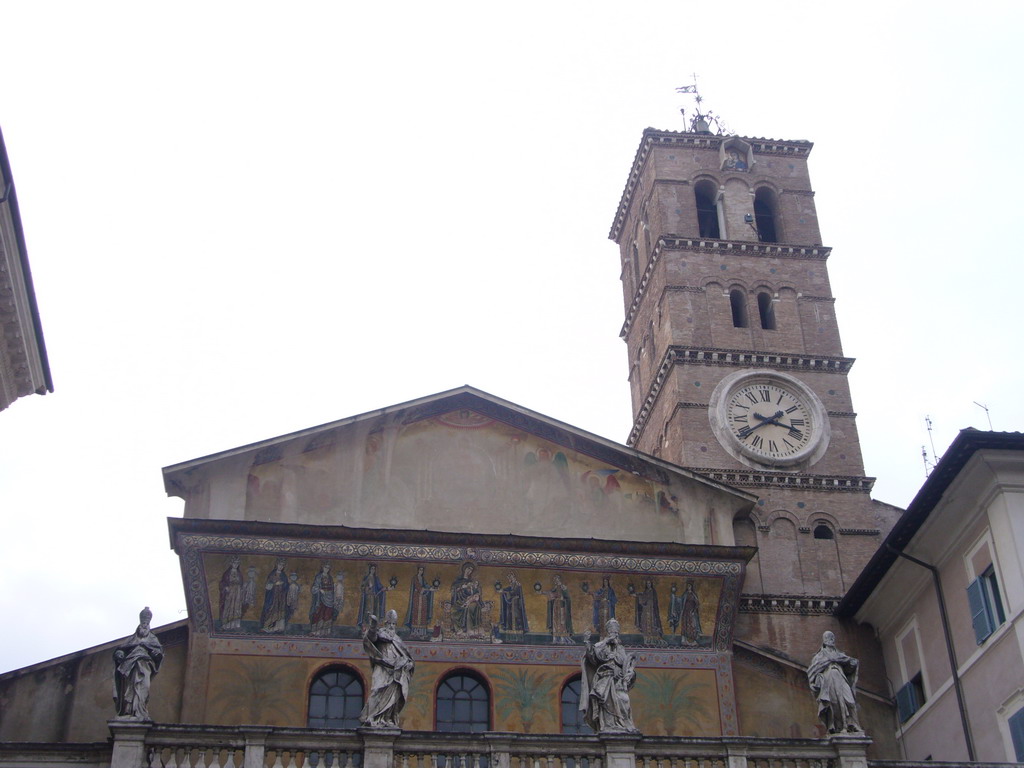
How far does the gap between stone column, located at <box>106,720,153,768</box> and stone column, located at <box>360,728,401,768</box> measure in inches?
112

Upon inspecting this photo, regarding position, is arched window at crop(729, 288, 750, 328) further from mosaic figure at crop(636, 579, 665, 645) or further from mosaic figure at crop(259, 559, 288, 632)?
mosaic figure at crop(259, 559, 288, 632)

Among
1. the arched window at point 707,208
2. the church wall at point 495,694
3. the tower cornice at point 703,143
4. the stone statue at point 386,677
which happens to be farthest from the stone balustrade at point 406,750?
the tower cornice at point 703,143

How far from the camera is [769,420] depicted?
32000 millimetres

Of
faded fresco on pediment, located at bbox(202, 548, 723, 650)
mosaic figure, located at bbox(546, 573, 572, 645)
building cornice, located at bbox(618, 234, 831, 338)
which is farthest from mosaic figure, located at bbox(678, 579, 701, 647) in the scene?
Answer: building cornice, located at bbox(618, 234, 831, 338)

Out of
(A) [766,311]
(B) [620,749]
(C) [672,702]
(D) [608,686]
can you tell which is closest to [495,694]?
(C) [672,702]

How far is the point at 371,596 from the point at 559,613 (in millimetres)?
3377

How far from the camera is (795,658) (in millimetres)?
28000

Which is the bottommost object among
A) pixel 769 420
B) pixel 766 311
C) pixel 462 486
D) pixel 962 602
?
pixel 962 602

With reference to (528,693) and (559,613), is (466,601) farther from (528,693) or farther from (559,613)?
(528,693)

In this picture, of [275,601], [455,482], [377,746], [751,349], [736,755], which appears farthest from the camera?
[751,349]

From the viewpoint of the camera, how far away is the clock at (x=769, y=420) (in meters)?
31.5

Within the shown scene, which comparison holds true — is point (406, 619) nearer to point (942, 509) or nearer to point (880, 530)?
point (942, 509)

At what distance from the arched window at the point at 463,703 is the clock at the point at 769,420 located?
31.6 ft

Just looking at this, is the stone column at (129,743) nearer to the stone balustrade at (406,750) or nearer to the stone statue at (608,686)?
the stone balustrade at (406,750)
